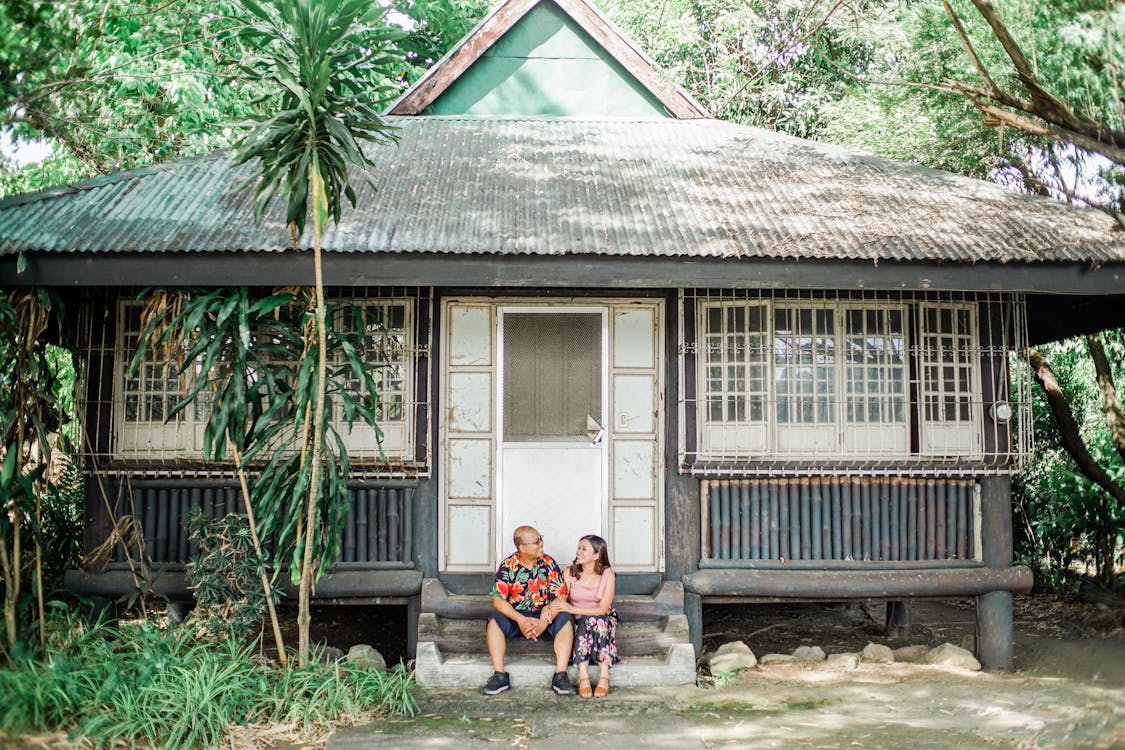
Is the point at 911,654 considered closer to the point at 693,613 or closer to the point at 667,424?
the point at 693,613

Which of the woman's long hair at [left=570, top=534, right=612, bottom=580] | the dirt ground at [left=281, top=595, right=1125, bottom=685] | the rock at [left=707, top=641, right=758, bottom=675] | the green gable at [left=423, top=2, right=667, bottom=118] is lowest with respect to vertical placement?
the dirt ground at [left=281, top=595, right=1125, bottom=685]

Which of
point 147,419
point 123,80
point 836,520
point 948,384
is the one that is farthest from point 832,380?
point 123,80

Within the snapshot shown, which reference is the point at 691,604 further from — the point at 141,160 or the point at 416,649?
the point at 141,160

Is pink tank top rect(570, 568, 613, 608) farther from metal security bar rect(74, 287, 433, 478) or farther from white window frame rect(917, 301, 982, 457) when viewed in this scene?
white window frame rect(917, 301, 982, 457)

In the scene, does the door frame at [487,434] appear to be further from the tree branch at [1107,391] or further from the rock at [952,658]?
the tree branch at [1107,391]

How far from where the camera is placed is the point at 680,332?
664 centimetres

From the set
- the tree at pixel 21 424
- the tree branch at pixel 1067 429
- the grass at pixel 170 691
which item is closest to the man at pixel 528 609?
the grass at pixel 170 691

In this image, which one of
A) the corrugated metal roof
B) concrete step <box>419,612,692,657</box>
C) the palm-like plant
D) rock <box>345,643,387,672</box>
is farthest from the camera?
concrete step <box>419,612,692,657</box>

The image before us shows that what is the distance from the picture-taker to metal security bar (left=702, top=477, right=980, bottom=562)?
6621 millimetres

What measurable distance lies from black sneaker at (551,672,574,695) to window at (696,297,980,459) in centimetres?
196

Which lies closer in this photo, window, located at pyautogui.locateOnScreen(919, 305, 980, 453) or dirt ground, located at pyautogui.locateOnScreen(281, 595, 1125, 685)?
window, located at pyautogui.locateOnScreen(919, 305, 980, 453)

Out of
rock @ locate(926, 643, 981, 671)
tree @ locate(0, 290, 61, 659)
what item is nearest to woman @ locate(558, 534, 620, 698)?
rock @ locate(926, 643, 981, 671)

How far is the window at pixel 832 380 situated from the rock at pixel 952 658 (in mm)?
1508

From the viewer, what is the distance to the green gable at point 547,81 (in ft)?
29.5
